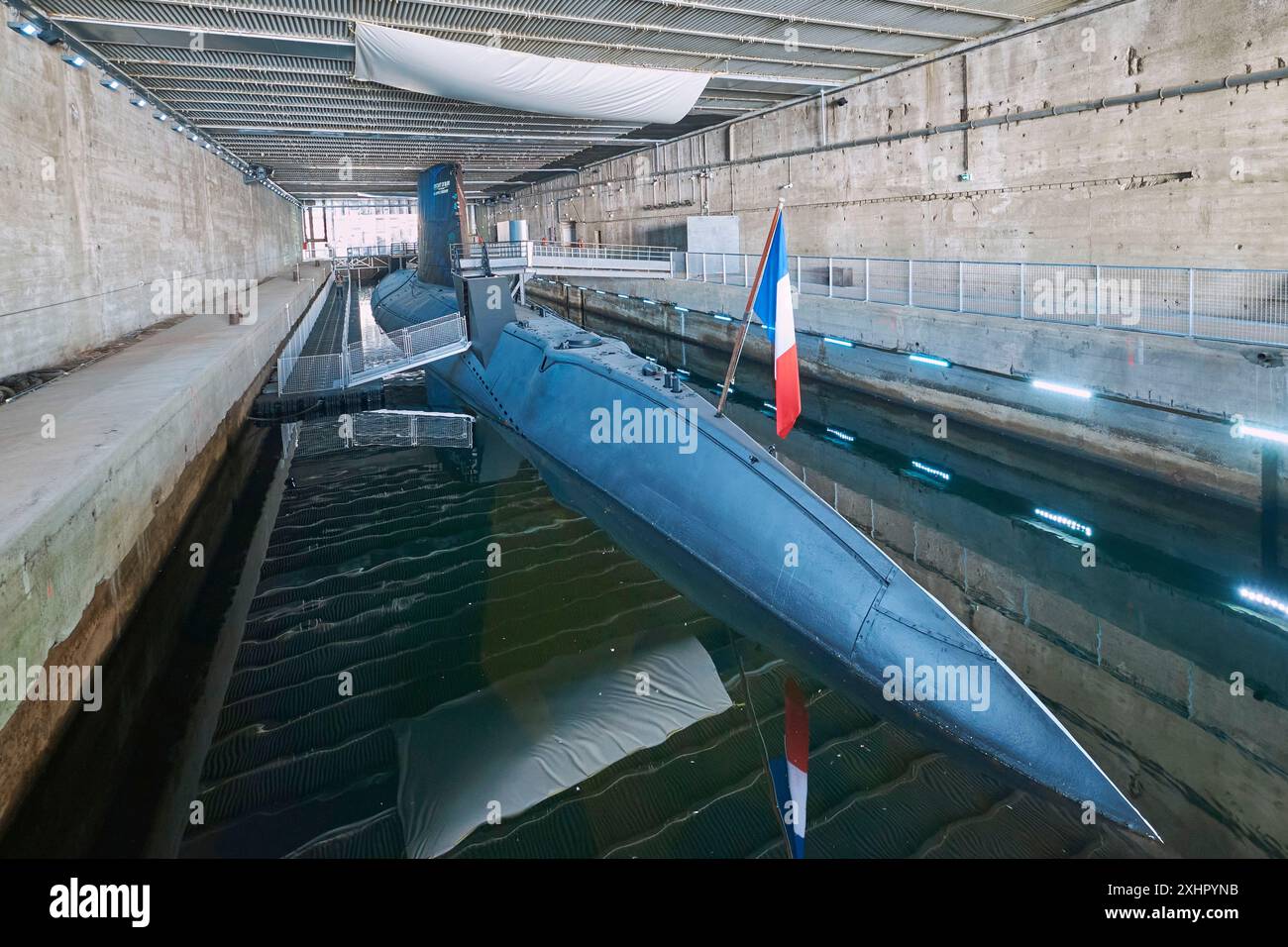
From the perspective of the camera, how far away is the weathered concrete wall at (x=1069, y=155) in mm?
14477

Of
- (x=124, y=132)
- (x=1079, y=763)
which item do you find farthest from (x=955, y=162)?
(x=124, y=132)

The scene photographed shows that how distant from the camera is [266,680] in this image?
829 centimetres

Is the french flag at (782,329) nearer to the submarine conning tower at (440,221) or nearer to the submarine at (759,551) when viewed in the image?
the submarine at (759,551)

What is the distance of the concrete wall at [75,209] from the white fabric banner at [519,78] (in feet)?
17.8

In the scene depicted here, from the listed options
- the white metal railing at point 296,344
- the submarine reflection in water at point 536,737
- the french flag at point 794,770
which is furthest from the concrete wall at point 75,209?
the french flag at point 794,770

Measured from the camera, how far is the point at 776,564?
853 centimetres

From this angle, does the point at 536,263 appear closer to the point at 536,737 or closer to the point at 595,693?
the point at 595,693

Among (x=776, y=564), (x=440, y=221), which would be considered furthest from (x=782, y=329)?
(x=440, y=221)

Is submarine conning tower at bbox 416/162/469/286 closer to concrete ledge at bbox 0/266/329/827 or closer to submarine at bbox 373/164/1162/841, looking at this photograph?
submarine at bbox 373/164/1162/841

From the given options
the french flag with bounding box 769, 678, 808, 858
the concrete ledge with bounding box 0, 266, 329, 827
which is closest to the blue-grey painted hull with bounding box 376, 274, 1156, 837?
the french flag with bounding box 769, 678, 808, 858

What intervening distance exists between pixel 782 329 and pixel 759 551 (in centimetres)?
250
